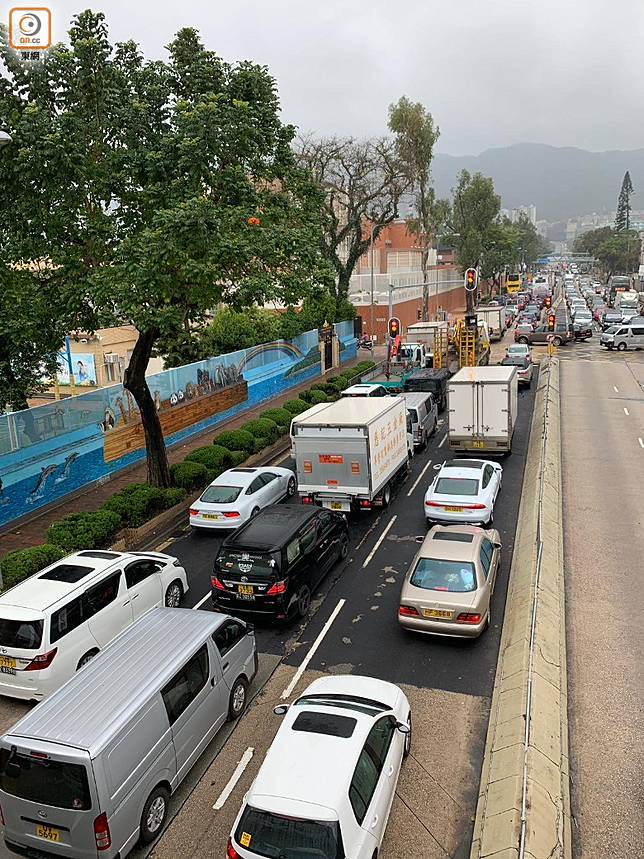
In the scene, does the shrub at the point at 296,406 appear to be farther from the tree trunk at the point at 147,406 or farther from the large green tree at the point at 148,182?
the large green tree at the point at 148,182

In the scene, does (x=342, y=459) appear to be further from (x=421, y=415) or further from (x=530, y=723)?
(x=530, y=723)

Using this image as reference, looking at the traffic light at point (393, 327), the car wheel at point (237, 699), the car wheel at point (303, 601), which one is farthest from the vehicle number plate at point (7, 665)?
the traffic light at point (393, 327)

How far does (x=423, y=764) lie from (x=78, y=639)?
559 cm

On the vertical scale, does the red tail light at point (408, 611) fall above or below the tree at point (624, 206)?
below

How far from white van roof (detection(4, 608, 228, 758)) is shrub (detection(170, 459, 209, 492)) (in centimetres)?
1070

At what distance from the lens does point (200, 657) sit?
899cm

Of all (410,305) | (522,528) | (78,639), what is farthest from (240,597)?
(410,305)

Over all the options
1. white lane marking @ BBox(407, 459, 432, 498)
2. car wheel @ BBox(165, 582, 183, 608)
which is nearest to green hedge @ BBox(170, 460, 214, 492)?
white lane marking @ BBox(407, 459, 432, 498)

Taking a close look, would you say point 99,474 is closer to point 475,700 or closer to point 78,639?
point 78,639

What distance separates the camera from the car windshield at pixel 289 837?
6.23 m

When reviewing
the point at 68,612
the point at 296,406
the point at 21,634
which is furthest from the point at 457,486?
the point at 296,406

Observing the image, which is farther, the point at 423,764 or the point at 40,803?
the point at 423,764

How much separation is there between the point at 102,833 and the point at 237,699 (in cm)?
319

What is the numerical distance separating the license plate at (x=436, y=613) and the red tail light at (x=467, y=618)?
17 cm
